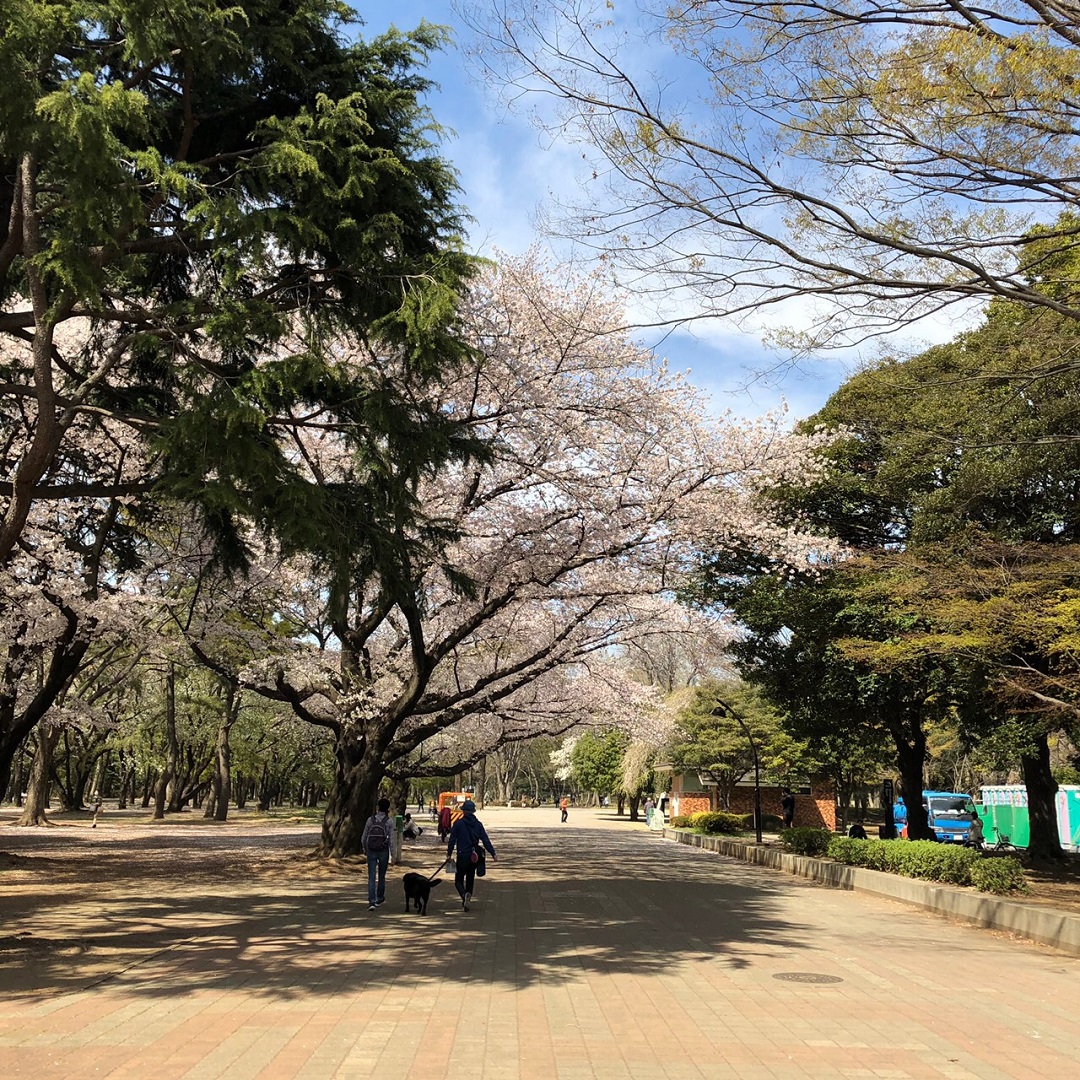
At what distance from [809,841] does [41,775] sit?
24.0m

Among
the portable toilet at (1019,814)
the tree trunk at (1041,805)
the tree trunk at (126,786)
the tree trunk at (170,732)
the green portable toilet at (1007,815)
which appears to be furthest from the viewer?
the tree trunk at (126,786)

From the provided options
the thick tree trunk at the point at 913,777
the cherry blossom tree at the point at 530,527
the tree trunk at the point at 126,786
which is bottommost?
the tree trunk at the point at 126,786

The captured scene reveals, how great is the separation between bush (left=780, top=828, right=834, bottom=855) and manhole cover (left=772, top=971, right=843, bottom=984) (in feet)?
48.1

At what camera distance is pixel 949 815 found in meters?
38.2

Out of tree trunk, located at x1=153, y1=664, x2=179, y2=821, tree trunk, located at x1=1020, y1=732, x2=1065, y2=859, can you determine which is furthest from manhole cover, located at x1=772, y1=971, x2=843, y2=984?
tree trunk, located at x1=153, y1=664, x2=179, y2=821

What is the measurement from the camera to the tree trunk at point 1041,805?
2288cm

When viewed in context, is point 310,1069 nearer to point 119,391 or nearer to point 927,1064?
point 927,1064

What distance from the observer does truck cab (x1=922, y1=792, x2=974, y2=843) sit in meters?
37.6

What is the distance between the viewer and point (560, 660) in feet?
64.2

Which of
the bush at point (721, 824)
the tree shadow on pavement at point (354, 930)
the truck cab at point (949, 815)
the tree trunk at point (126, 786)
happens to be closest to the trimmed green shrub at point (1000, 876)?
the tree shadow on pavement at point (354, 930)

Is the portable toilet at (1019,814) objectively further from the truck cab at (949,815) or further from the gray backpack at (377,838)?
the gray backpack at (377,838)

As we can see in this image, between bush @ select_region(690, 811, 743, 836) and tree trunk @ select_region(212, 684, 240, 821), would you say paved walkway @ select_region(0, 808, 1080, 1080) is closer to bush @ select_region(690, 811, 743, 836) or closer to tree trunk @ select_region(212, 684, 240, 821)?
bush @ select_region(690, 811, 743, 836)

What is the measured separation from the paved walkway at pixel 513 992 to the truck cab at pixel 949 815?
25.6 m

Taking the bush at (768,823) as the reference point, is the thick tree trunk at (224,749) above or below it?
above
